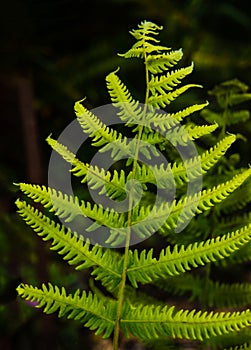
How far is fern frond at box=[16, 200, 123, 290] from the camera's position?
2.15 ft

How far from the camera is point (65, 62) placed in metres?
2.21

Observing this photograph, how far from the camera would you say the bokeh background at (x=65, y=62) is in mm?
1667

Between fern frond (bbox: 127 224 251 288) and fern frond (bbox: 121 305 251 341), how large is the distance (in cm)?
4

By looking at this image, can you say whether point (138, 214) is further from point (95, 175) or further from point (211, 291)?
point (211, 291)

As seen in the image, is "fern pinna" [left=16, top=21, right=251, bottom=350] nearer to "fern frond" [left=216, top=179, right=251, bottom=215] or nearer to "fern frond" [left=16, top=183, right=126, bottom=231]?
"fern frond" [left=16, top=183, right=126, bottom=231]

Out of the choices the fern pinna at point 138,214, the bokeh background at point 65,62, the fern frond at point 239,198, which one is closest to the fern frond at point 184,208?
the fern pinna at point 138,214

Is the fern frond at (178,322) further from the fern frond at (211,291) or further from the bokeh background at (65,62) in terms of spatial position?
the bokeh background at (65,62)

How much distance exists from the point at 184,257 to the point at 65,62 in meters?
1.66

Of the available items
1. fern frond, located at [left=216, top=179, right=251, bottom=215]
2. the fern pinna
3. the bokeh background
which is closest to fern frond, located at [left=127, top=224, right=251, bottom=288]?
the fern pinna

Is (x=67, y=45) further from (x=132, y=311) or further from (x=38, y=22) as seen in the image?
(x=132, y=311)

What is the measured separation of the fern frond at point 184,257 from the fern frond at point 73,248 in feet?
0.07

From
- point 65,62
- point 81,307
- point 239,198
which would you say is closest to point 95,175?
point 81,307

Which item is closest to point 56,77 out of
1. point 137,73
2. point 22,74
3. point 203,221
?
point 22,74

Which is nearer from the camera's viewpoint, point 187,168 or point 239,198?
point 187,168
